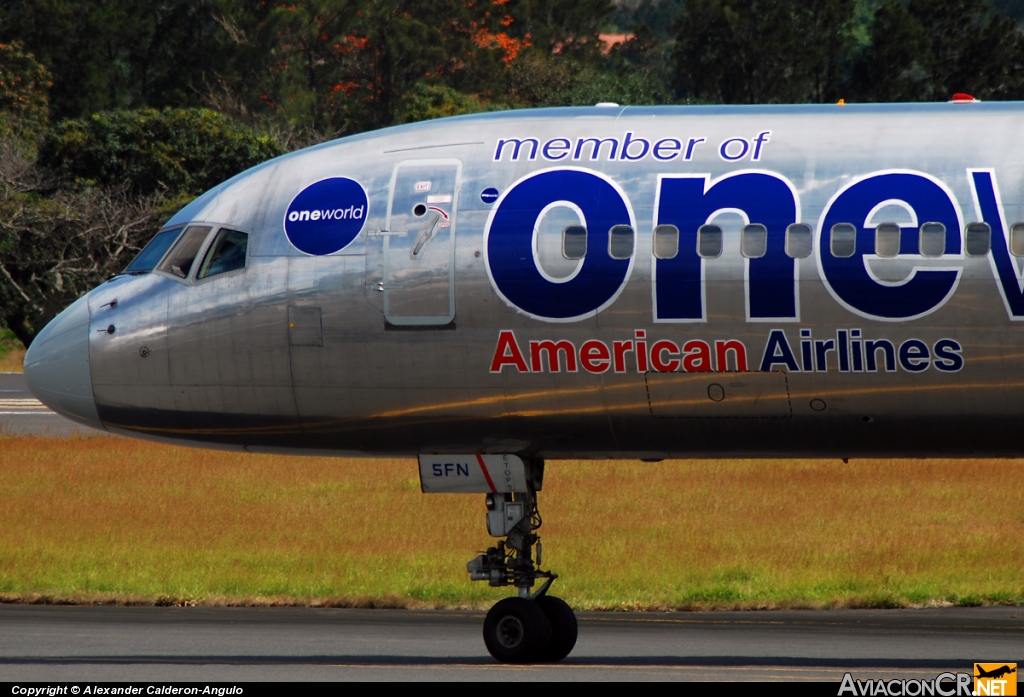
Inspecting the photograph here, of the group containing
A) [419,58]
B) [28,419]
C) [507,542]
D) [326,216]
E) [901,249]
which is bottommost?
[507,542]

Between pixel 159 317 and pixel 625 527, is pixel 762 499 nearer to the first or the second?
pixel 625 527

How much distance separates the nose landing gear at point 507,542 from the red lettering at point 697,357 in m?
2.18

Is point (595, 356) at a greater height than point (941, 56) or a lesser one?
lesser

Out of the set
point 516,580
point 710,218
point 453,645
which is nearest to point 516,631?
point 516,580

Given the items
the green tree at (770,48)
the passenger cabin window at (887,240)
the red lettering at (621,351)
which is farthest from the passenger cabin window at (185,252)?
the green tree at (770,48)

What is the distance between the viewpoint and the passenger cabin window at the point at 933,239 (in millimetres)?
13453

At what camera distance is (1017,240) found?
13375mm

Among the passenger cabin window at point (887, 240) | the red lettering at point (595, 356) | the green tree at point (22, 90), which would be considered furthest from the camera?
the green tree at point (22, 90)

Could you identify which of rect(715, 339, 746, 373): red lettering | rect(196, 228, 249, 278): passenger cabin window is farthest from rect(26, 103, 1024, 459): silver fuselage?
rect(196, 228, 249, 278): passenger cabin window

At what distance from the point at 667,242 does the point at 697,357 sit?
3.78 feet

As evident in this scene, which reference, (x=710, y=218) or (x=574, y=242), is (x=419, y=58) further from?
(x=710, y=218)

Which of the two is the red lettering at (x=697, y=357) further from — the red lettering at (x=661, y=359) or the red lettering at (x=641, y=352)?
the red lettering at (x=641, y=352)

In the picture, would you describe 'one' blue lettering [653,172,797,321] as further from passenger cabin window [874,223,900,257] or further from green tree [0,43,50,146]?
green tree [0,43,50,146]

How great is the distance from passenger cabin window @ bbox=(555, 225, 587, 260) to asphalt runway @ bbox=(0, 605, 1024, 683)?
421cm
